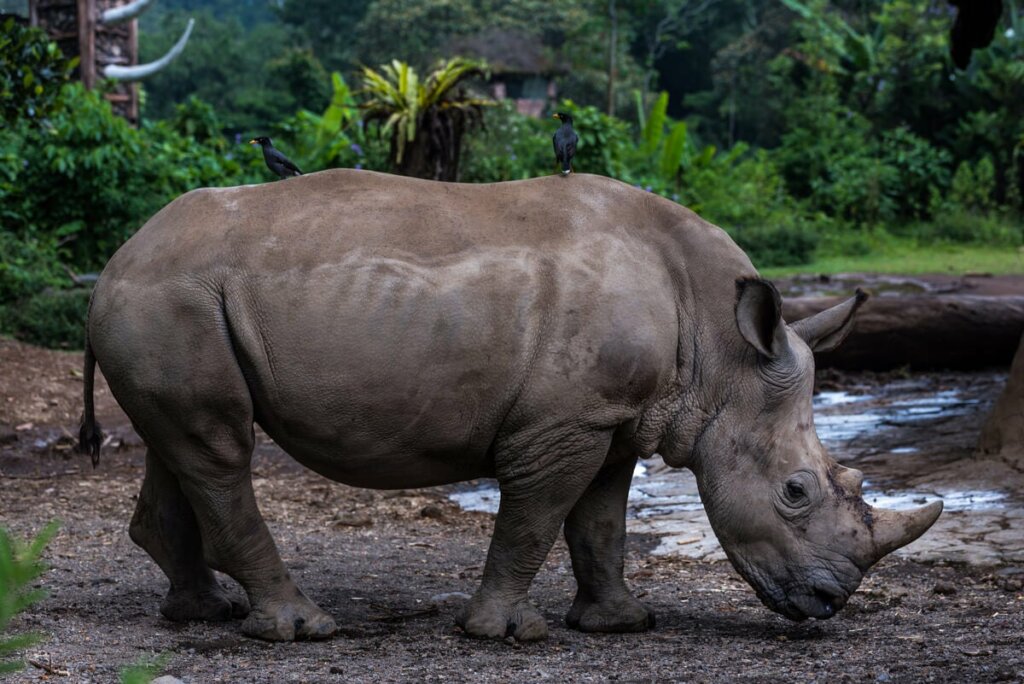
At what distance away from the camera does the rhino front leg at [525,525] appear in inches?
177

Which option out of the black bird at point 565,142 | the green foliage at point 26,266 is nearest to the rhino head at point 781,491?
the black bird at point 565,142

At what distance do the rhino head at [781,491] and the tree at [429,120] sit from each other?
350 inches

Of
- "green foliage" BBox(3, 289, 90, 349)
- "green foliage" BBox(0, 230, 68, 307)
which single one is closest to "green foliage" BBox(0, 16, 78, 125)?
"green foliage" BBox(3, 289, 90, 349)

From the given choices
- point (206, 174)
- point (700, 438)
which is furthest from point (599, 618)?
point (206, 174)

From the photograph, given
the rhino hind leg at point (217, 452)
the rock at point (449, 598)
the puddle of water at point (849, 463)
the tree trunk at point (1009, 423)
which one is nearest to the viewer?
the rhino hind leg at point (217, 452)

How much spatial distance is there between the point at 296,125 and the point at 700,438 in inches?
522

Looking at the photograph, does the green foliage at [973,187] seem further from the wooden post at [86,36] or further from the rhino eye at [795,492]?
the rhino eye at [795,492]

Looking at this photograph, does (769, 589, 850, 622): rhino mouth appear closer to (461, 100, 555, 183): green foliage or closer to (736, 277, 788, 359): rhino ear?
(736, 277, 788, 359): rhino ear

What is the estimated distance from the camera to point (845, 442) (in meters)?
8.14

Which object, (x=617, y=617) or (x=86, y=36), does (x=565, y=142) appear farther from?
(x=86, y=36)

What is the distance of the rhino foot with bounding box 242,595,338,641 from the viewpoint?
4.54 m

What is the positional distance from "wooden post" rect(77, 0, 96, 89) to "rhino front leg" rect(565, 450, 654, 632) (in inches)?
541

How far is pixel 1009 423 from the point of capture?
7172 millimetres

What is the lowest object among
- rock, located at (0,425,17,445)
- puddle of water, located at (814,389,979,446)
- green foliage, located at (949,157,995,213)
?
green foliage, located at (949,157,995,213)
